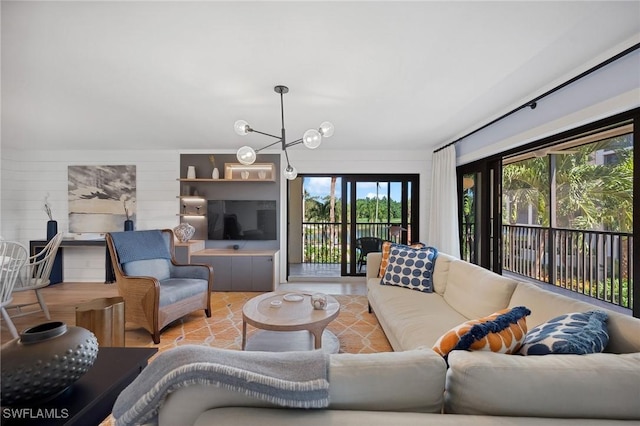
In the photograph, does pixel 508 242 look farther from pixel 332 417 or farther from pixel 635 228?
pixel 332 417

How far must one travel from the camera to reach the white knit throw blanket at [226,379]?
73 centimetres

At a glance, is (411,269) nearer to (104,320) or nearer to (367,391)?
(367,391)

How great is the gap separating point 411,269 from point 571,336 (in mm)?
1754

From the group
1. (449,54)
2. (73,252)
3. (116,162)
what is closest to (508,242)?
(449,54)

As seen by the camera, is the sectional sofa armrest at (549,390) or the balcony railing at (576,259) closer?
the sectional sofa armrest at (549,390)

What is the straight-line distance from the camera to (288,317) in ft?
6.95

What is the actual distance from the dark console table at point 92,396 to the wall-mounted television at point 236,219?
3546mm

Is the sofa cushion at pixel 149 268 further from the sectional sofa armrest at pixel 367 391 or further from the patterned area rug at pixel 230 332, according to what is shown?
the sectional sofa armrest at pixel 367 391

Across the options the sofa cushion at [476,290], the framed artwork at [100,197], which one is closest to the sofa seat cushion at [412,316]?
the sofa cushion at [476,290]

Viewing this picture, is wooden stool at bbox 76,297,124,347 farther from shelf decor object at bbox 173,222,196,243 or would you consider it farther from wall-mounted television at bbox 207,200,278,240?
wall-mounted television at bbox 207,200,278,240

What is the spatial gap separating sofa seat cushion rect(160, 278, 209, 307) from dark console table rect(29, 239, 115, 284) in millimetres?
2235

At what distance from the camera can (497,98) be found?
2.71 metres

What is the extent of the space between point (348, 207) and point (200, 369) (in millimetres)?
4384

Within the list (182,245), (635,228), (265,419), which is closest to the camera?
(265,419)
